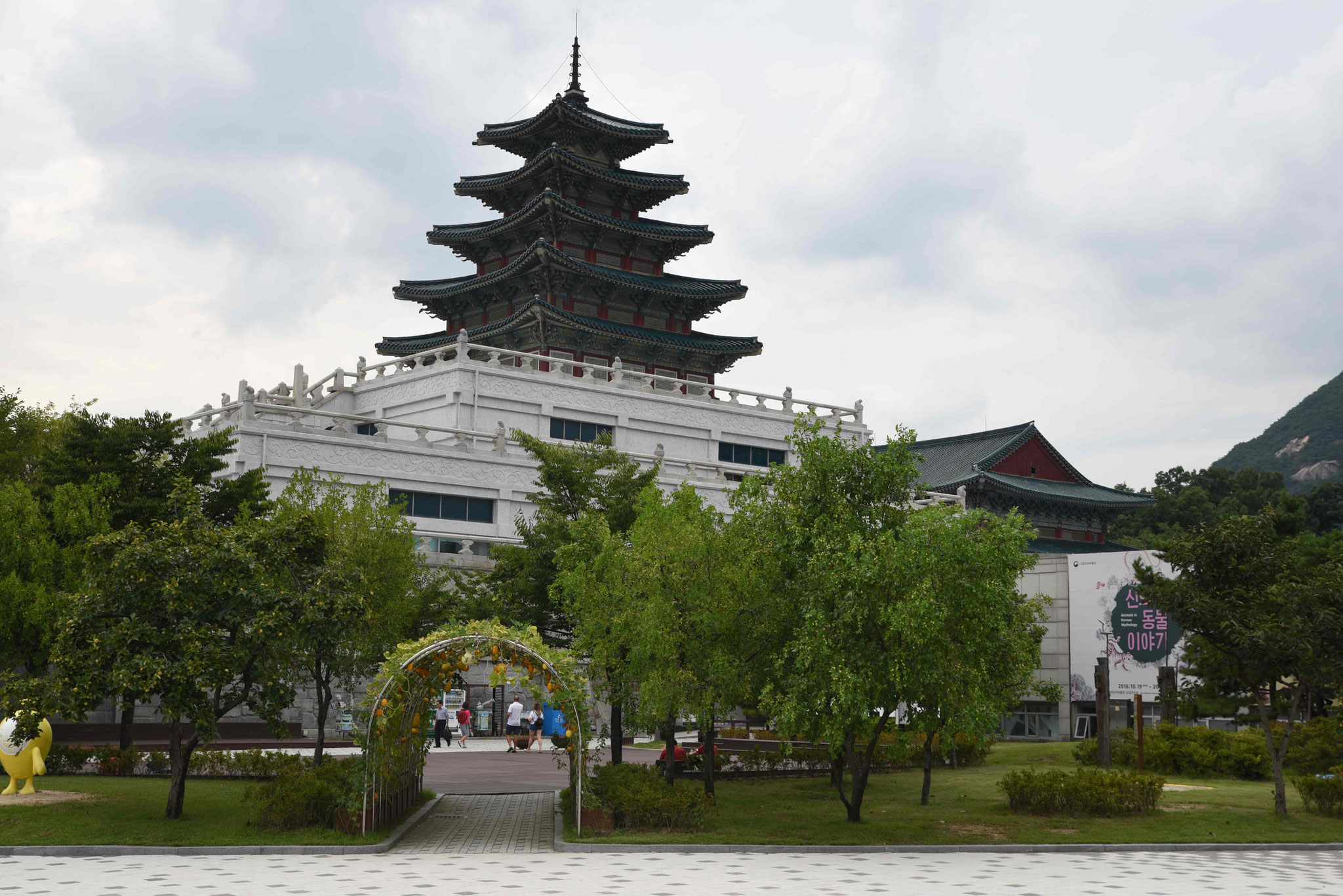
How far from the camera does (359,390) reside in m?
51.8

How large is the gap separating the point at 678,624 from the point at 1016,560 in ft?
20.1

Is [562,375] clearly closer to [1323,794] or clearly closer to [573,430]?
[573,430]

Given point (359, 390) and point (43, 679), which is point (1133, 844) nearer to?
point (43, 679)

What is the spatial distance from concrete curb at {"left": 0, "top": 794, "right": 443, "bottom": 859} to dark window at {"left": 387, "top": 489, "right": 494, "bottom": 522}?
80.1ft

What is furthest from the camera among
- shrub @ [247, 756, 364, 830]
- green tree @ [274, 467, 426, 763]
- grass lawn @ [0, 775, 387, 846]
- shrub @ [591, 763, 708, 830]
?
green tree @ [274, 467, 426, 763]

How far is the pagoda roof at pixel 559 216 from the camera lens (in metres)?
56.6

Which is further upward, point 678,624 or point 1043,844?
point 678,624

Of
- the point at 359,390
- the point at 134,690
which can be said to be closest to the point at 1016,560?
the point at 134,690

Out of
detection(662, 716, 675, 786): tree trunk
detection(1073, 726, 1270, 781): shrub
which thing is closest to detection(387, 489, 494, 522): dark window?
detection(662, 716, 675, 786): tree trunk

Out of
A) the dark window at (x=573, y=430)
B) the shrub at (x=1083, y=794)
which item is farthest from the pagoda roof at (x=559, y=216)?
the shrub at (x=1083, y=794)

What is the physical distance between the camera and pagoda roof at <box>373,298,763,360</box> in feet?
176

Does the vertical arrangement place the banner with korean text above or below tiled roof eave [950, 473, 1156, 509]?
below

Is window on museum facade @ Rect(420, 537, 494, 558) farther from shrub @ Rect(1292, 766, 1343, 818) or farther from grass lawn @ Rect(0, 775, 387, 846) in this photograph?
shrub @ Rect(1292, 766, 1343, 818)

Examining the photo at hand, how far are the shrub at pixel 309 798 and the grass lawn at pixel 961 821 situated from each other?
3.55 metres
